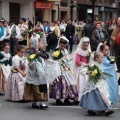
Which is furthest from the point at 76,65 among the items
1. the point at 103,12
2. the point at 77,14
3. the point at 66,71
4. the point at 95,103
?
the point at 103,12

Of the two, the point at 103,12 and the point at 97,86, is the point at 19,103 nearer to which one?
the point at 97,86

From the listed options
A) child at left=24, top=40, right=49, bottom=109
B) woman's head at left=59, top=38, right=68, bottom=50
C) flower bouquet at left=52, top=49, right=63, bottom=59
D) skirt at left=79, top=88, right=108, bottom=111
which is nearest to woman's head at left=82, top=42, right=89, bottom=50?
woman's head at left=59, top=38, right=68, bottom=50

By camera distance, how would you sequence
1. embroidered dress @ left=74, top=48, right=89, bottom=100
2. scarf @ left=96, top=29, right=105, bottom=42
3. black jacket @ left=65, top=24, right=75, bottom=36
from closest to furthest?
embroidered dress @ left=74, top=48, right=89, bottom=100, scarf @ left=96, top=29, right=105, bottom=42, black jacket @ left=65, top=24, right=75, bottom=36

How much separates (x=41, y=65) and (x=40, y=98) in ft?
2.13

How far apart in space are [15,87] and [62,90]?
1.26m

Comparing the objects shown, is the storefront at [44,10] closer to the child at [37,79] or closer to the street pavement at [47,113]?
the street pavement at [47,113]

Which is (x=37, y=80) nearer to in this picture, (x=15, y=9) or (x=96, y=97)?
(x=96, y=97)

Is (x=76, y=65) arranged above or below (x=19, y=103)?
above

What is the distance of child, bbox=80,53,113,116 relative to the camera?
27.6ft

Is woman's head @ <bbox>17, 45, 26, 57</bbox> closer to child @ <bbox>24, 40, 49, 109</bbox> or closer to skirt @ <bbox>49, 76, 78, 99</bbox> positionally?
child @ <bbox>24, 40, 49, 109</bbox>

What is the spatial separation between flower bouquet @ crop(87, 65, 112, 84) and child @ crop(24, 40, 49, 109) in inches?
43.6

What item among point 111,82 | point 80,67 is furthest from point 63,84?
point 111,82

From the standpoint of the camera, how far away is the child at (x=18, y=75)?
10234 millimetres

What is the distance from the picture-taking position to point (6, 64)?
447 inches
